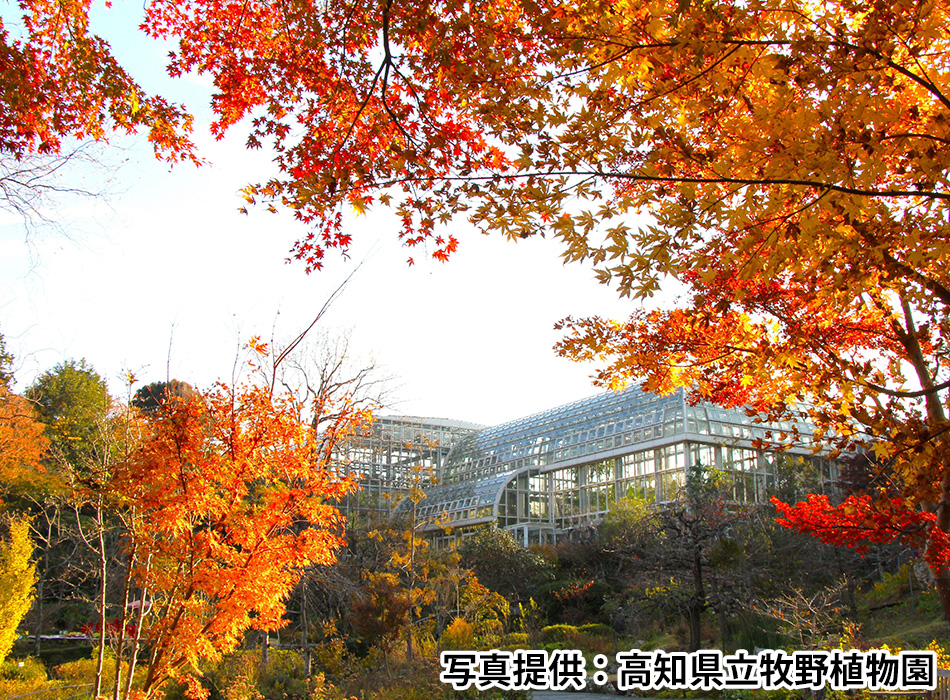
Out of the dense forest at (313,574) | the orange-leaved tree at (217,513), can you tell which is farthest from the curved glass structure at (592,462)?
the orange-leaved tree at (217,513)

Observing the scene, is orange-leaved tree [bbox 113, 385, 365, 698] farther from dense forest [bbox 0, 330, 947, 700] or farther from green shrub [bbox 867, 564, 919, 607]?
green shrub [bbox 867, 564, 919, 607]

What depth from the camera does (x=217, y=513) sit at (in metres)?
5.93

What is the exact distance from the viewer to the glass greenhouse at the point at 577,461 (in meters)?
22.3

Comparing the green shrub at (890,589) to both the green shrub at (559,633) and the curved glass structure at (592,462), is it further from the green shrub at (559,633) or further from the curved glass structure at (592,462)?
the green shrub at (559,633)

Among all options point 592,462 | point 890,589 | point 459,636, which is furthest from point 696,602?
point 592,462

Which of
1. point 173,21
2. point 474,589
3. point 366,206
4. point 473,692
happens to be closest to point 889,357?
point 366,206

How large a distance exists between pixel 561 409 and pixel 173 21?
2687 centimetres

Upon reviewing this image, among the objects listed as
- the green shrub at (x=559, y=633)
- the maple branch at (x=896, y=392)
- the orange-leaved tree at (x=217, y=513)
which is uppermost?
the maple branch at (x=896, y=392)

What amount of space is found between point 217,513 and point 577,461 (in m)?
21.3

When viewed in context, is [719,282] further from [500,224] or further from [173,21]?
[173,21]

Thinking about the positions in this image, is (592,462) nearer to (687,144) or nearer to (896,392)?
(896,392)

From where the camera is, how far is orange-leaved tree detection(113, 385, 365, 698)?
573cm

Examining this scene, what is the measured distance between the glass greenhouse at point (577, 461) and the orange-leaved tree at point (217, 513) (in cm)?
1378

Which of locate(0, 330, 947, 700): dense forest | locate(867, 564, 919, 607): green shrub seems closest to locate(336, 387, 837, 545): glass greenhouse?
locate(0, 330, 947, 700): dense forest
